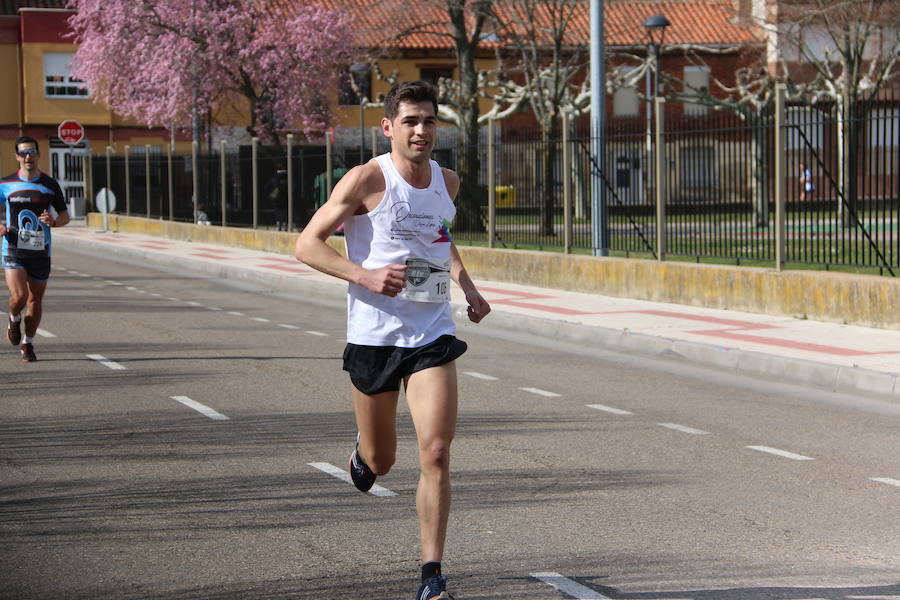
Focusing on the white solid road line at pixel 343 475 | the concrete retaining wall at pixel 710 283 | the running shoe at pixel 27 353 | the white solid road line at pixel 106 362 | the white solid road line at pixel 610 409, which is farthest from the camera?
the concrete retaining wall at pixel 710 283

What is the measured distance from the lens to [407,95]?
17.4ft

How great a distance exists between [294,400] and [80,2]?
122 feet

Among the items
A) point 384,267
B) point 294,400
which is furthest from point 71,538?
point 294,400

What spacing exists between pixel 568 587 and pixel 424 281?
123 centimetres

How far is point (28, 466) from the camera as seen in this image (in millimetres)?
7715

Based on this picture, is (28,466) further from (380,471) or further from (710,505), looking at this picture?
(710,505)

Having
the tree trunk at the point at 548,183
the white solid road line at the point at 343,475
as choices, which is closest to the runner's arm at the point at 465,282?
the white solid road line at the point at 343,475

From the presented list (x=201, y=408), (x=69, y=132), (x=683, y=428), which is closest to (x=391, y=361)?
(x=683, y=428)

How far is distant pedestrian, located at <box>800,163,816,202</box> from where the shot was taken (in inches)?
589

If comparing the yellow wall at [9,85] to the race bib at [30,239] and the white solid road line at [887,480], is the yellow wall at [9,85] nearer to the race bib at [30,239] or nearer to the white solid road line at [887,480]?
the race bib at [30,239]

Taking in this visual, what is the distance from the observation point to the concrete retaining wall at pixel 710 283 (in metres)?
13.9

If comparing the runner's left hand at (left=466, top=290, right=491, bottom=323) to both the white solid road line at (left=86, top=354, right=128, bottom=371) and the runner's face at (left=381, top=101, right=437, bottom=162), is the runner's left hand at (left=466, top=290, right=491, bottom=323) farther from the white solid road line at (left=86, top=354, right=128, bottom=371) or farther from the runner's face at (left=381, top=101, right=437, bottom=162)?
the white solid road line at (left=86, top=354, right=128, bottom=371)

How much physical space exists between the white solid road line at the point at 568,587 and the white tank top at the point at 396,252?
1.00 meters

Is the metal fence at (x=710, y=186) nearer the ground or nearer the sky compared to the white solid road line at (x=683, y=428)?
nearer the sky
